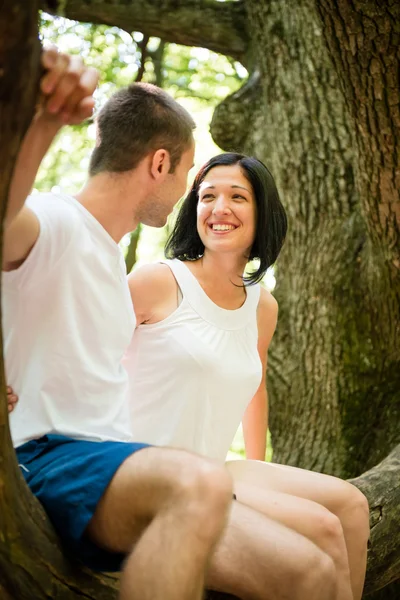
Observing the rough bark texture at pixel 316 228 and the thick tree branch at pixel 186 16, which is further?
the thick tree branch at pixel 186 16

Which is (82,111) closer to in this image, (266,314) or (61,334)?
(61,334)

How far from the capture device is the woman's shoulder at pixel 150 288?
313 cm

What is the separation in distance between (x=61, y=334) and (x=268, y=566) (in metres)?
0.86

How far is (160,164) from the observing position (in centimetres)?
262

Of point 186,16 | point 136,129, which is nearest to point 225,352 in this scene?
point 136,129

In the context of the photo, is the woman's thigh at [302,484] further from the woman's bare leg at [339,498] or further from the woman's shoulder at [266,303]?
the woman's shoulder at [266,303]

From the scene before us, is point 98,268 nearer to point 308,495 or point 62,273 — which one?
point 62,273

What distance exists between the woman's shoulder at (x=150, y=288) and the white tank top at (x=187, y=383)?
7 cm

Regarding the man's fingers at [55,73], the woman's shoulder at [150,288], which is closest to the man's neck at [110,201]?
the woman's shoulder at [150,288]

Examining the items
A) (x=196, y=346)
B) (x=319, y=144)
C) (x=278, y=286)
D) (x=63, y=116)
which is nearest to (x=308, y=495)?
(x=196, y=346)

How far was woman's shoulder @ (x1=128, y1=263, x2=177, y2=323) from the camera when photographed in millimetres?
3133

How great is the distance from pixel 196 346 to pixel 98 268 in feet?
2.55

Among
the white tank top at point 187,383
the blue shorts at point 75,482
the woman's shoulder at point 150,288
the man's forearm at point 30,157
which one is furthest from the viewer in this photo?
the woman's shoulder at point 150,288

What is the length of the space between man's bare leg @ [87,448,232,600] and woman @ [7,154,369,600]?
770 millimetres
